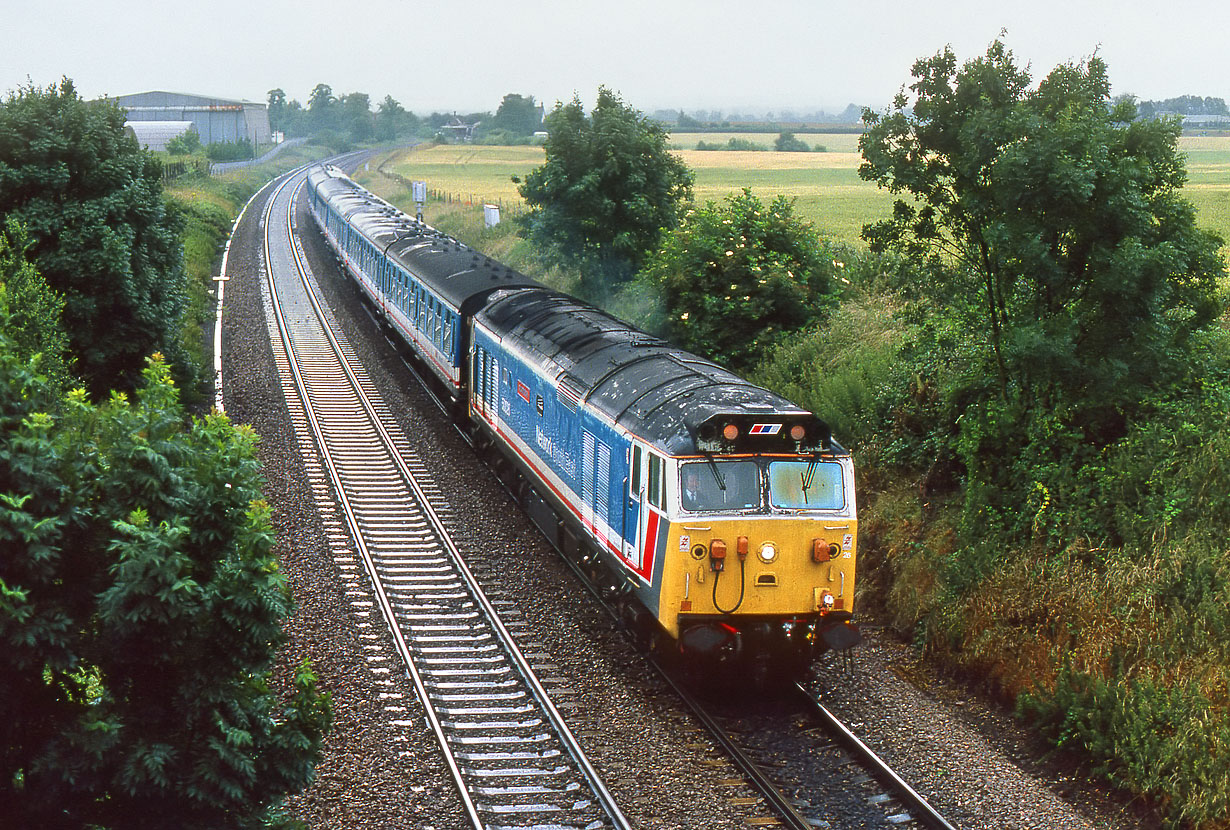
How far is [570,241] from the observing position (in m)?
31.6

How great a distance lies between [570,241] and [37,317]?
→ 60.5ft

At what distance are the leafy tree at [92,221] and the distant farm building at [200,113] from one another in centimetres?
10800

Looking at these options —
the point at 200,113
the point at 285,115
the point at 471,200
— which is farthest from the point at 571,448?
the point at 285,115

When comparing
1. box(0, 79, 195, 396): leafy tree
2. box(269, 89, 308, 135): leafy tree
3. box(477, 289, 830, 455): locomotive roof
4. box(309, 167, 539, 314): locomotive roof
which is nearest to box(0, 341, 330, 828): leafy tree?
box(477, 289, 830, 455): locomotive roof

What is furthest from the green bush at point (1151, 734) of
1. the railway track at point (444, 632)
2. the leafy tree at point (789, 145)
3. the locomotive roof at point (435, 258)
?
the leafy tree at point (789, 145)

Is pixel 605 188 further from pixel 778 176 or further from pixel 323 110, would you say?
pixel 323 110

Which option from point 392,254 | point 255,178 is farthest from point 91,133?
point 255,178

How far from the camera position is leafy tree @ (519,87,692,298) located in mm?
30594

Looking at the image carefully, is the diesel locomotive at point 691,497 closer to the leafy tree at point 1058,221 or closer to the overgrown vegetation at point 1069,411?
the overgrown vegetation at point 1069,411

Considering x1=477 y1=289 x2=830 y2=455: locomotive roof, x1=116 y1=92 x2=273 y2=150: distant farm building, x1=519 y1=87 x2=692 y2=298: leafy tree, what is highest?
x1=116 y1=92 x2=273 y2=150: distant farm building

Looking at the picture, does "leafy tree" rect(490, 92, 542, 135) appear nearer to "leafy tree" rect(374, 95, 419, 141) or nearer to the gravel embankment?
"leafy tree" rect(374, 95, 419, 141)

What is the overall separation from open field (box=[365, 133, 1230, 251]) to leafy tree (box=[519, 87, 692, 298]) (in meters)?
4.79

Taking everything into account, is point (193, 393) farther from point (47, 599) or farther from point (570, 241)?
point (47, 599)

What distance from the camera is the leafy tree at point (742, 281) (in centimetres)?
2361
